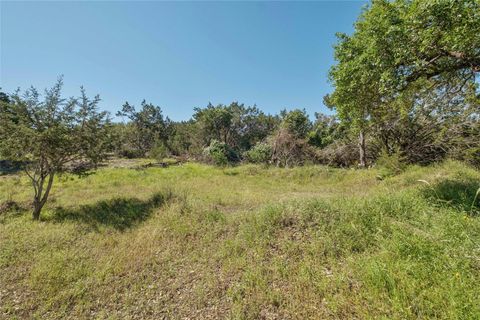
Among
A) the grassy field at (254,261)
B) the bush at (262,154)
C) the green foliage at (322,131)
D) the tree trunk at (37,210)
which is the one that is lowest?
the grassy field at (254,261)

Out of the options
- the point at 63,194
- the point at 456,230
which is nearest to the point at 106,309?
the point at 456,230

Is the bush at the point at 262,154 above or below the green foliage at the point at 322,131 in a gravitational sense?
below

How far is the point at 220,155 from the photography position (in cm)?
1809

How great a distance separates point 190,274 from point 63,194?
27.3 ft

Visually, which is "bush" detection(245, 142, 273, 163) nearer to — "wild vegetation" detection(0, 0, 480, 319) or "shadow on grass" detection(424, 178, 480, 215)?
"wild vegetation" detection(0, 0, 480, 319)

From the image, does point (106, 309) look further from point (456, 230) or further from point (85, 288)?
point (456, 230)

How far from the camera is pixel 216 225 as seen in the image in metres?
4.99

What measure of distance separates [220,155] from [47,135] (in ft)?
41.8

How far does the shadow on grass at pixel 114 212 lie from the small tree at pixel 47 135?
2.85 ft

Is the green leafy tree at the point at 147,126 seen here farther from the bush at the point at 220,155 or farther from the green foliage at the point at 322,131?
the green foliage at the point at 322,131

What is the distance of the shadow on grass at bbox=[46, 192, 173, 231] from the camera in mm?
5680

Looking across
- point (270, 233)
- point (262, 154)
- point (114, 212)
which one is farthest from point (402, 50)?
point (262, 154)

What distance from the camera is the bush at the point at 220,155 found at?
58.7 feet

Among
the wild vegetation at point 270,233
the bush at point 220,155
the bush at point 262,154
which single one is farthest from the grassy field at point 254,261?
the bush at point 220,155
